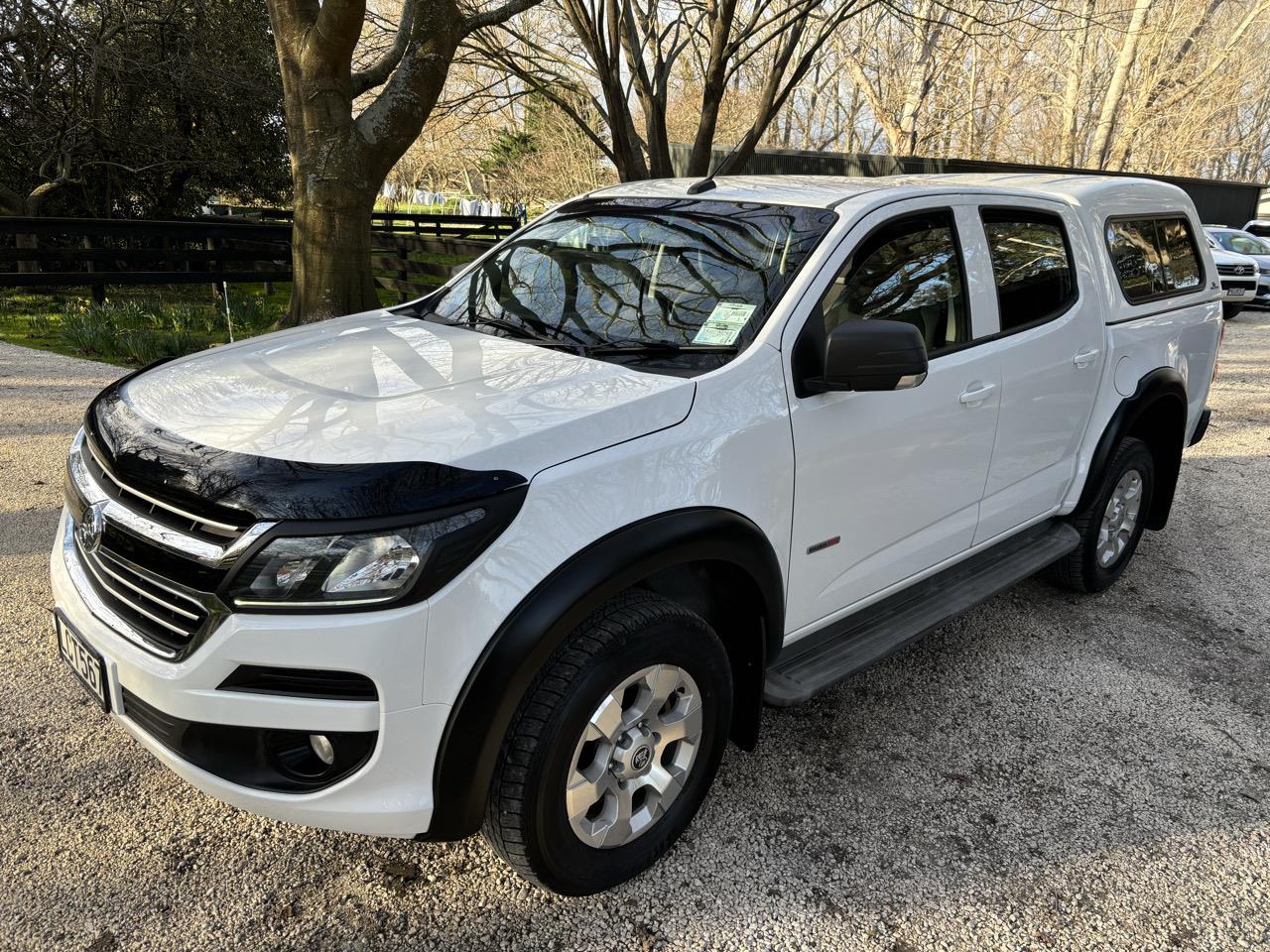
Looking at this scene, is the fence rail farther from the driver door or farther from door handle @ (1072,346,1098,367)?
the driver door

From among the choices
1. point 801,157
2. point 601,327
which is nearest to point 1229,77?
point 801,157

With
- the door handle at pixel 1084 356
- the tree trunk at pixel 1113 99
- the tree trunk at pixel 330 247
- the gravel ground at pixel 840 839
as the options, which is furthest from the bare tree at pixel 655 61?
the tree trunk at pixel 1113 99

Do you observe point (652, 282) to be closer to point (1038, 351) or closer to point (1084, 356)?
point (1038, 351)

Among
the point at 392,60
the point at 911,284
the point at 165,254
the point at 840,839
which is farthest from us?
the point at 165,254

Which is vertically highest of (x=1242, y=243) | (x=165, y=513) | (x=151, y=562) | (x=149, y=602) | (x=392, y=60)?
(x=392, y=60)

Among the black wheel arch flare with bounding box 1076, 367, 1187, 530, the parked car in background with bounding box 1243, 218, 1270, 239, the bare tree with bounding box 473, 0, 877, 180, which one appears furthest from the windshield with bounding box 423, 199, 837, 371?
the parked car in background with bounding box 1243, 218, 1270, 239

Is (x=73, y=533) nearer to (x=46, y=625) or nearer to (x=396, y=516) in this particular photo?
(x=396, y=516)

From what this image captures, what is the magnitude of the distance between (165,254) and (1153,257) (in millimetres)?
11094

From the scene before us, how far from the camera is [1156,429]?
4.62 meters

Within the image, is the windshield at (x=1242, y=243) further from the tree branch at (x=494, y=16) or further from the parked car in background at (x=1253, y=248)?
the tree branch at (x=494, y=16)

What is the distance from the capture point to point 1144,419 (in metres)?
4.52

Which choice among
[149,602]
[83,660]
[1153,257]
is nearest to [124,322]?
[83,660]

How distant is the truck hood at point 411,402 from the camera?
2.13 metres

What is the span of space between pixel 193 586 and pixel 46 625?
2.26m
